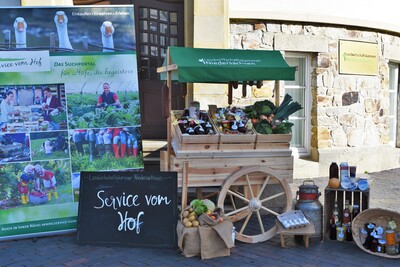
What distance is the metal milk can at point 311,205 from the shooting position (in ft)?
15.7

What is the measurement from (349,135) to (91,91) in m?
5.54

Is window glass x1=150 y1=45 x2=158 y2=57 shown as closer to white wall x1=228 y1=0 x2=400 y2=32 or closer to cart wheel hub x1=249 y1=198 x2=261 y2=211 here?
white wall x1=228 y1=0 x2=400 y2=32

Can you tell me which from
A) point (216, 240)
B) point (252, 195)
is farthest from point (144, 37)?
point (216, 240)

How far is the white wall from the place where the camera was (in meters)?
7.73

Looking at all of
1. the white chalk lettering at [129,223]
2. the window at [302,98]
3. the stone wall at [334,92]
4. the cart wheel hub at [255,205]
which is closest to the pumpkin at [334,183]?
the cart wheel hub at [255,205]

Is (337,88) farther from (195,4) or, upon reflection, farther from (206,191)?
(206,191)

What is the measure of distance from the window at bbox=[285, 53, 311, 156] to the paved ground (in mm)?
3848

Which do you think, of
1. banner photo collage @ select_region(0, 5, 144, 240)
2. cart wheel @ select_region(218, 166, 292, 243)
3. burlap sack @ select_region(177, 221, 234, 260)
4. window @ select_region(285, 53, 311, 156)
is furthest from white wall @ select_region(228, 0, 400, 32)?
burlap sack @ select_region(177, 221, 234, 260)

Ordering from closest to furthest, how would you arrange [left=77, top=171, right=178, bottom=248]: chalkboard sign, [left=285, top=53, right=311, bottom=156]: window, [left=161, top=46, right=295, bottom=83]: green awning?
[left=161, top=46, right=295, bottom=83]: green awning
[left=77, top=171, right=178, bottom=248]: chalkboard sign
[left=285, top=53, right=311, bottom=156]: window

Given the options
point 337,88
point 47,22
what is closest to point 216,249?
point 47,22

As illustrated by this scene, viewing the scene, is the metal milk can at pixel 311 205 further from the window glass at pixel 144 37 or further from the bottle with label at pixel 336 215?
the window glass at pixel 144 37

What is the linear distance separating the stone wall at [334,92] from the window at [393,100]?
0.97 meters

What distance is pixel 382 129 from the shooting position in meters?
9.45

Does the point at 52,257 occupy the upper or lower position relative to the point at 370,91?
lower
